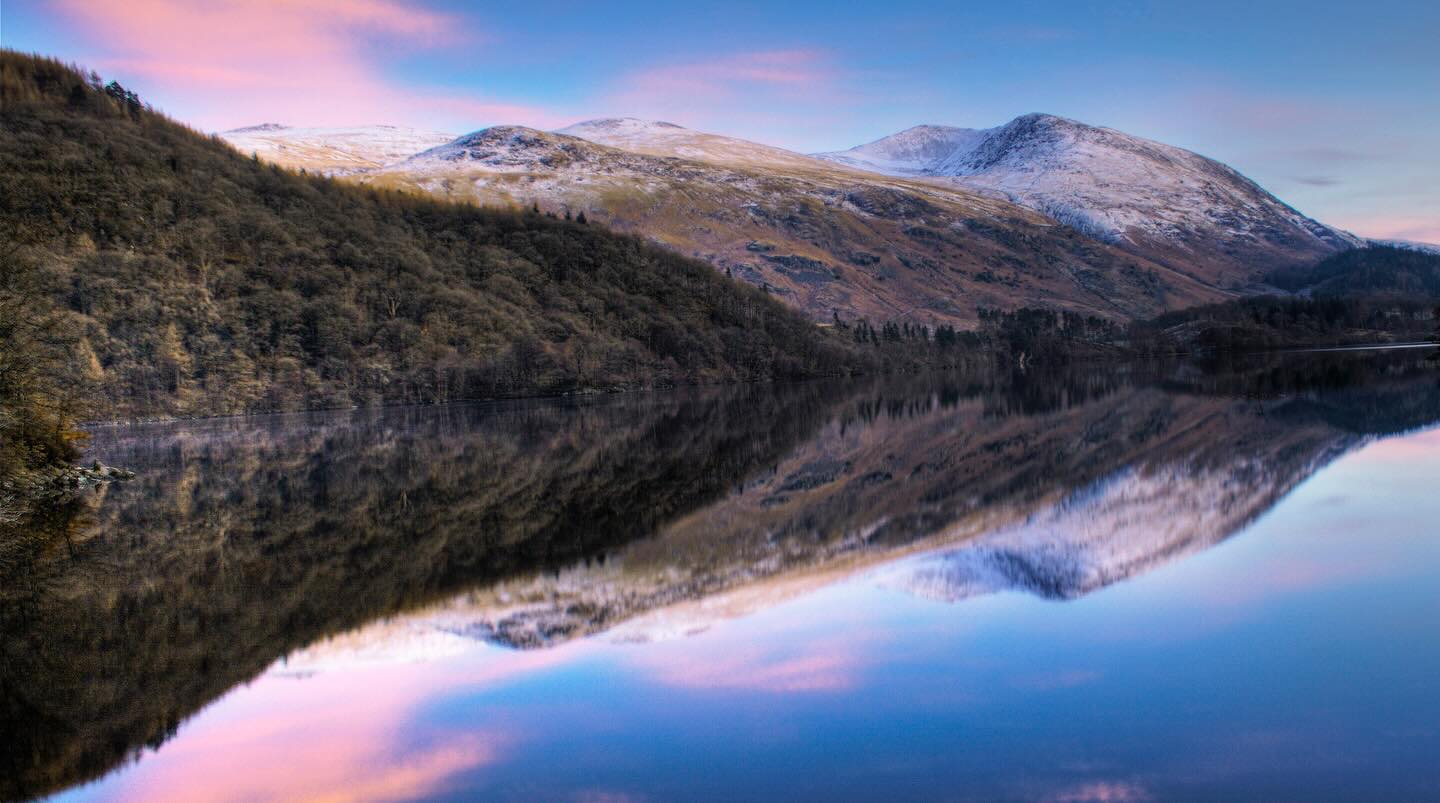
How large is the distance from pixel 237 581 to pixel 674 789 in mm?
13827

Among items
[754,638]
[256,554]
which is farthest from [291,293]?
[754,638]

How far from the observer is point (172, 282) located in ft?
422

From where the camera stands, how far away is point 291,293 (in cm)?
14338

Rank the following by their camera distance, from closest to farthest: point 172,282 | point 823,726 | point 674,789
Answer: point 674,789
point 823,726
point 172,282

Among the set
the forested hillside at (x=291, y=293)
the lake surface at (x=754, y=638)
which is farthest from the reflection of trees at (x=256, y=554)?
the forested hillside at (x=291, y=293)

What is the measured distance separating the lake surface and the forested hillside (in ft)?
293

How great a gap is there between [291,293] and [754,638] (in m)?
145

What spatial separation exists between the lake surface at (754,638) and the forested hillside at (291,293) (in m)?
89.4

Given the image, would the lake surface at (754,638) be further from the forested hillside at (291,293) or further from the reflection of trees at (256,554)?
the forested hillside at (291,293)

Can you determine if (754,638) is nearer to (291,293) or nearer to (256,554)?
(256,554)

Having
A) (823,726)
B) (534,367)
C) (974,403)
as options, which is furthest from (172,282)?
(823,726)

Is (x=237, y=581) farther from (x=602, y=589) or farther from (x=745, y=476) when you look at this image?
(x=745, y=476)

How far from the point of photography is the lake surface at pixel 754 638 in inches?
395

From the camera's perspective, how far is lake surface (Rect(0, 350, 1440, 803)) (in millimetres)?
10023
